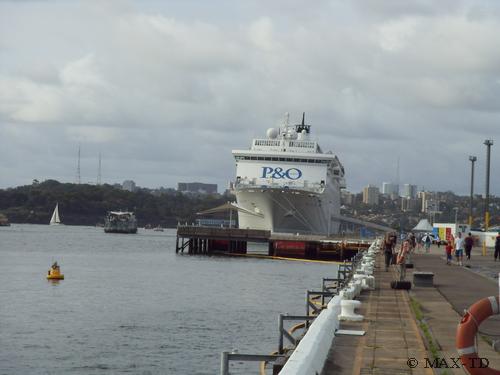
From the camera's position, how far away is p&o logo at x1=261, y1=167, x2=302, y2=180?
8950 centimetres

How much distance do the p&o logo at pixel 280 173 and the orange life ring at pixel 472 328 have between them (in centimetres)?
7935

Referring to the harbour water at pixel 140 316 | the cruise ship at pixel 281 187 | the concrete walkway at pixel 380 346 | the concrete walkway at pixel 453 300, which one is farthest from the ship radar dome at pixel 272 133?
the concrete walkway at pixel 380 346

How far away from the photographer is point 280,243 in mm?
79750

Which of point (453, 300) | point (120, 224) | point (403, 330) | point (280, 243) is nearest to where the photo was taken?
point (403, 330)

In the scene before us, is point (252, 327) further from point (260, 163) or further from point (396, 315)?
point (260, 163)

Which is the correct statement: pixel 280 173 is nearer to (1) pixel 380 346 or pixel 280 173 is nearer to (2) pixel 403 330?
(2) pixel 403 330

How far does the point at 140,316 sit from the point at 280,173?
58.6 meters

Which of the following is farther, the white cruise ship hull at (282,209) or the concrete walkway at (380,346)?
the white cruise ship hull at (282,209)

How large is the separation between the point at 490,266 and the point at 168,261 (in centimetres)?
3530

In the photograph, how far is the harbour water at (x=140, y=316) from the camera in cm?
2234

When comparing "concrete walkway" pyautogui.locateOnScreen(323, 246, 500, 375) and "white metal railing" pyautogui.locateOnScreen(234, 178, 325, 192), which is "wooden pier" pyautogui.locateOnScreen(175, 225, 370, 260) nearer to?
"white metal railing" pyautogui.locateOnScreen(234, 178, 325, 192)

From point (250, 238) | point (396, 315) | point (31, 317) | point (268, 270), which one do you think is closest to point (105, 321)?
point (31, 317)

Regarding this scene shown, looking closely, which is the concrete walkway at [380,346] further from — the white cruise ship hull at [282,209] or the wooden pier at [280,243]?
the white cruise ship hull at [282,209]

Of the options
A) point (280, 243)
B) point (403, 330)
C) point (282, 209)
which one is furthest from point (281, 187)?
point (403, 330)
